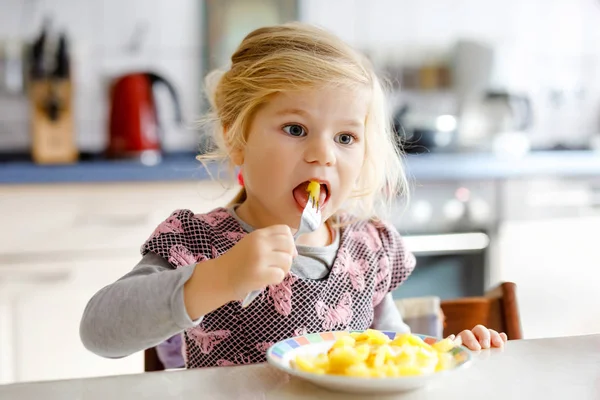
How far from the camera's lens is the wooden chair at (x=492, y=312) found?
3.79 feet

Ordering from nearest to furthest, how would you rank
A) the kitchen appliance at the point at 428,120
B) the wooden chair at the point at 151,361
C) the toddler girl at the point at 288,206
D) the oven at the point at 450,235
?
the toddler girl at the point at 288,206 → the wooden chair at the point at 151,361 → the oven at the point at 450,235 → the kitchen appliance at the point at 428,120

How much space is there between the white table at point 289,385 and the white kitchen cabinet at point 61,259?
1.46 metres

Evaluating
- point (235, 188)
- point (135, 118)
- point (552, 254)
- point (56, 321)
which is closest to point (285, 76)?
point (235, 188)

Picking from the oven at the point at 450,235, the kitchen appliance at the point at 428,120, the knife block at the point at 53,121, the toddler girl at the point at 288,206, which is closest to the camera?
the toddler girl at the point at 288,206

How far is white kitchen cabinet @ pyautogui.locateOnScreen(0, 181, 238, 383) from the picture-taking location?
2115 mm

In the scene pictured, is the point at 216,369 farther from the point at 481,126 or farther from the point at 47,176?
the point at 481,126

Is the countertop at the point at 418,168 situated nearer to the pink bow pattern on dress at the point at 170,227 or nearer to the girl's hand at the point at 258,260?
the pink bow pattern on dress at the point at 170,227

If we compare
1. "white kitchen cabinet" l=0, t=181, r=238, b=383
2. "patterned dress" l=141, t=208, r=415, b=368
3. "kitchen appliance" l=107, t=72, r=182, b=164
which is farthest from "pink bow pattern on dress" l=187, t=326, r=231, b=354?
"kitchen appliance" l=107, t=72, r=182, b=164

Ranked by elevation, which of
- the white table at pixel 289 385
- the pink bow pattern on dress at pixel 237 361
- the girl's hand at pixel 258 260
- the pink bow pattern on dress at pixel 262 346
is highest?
the girl's hand at pixel 258 260

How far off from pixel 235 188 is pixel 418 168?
584 mm

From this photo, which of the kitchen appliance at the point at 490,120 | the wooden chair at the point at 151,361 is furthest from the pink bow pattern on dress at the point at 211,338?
the kitchen appliance at the point at 490,120

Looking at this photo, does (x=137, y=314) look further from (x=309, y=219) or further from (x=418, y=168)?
(x=418, y=168)

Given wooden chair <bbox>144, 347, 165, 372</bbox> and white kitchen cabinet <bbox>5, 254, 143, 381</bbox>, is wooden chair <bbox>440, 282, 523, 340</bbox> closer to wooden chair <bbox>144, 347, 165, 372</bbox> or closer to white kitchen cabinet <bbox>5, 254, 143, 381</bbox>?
wooden chair <bbox>144, 347, 165, 372</bbox>

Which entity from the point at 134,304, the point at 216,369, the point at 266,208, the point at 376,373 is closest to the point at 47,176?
the point at 266,208
